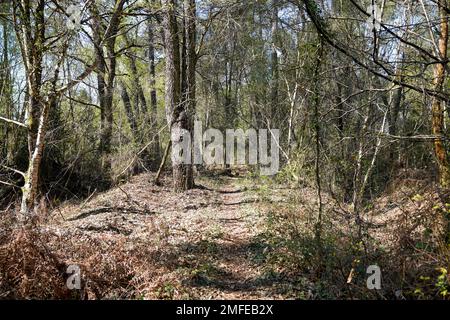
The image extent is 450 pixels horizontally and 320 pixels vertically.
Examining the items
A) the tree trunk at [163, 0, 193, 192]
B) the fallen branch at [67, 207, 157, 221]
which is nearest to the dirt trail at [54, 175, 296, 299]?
the fallen branch at [67, 207, 157, 221]

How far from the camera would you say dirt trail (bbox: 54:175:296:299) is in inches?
197

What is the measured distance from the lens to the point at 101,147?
14.1 metres

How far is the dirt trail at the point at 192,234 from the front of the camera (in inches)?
197

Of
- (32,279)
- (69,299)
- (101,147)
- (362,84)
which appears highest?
(362,84)

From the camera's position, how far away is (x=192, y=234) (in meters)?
7.35

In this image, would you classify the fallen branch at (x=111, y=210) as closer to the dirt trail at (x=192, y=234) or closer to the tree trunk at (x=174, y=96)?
the dirt trail at (x=192, y=234)

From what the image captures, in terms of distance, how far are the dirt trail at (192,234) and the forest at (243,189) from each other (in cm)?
3

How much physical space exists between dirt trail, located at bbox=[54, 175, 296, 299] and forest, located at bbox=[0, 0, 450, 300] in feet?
0.11

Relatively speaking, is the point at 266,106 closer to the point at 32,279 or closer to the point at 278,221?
the point at 278,221

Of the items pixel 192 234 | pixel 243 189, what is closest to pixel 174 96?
pixel 243 189

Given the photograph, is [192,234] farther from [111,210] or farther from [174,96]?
[174,96]

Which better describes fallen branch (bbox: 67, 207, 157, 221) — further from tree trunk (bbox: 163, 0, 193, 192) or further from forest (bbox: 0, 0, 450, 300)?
tree trunk (bbox: 163, 0, 193, 192)
